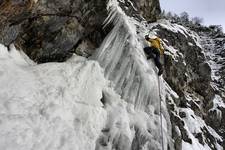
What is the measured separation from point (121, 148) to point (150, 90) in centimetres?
216

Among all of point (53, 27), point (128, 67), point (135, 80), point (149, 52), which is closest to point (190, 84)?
point (149, 52)

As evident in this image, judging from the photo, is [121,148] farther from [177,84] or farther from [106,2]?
[177,84]

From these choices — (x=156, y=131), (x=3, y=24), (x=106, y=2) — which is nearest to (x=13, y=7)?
(x=3, y=24)

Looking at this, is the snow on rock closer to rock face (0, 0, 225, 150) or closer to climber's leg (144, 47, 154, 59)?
rock face (0, 0, 225, 150)

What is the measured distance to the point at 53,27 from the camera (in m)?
10.2

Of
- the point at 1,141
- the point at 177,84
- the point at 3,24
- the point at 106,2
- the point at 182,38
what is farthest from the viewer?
the point at 182,38

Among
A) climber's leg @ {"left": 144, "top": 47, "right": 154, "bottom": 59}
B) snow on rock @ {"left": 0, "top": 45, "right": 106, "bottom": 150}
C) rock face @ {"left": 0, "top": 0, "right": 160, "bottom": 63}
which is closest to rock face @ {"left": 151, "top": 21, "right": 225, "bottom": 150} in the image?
climber's leg @ {"left": 144, "top": 47, "right": 154, "bottom": 59}

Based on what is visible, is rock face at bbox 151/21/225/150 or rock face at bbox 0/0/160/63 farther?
rock face at bbox 151/21/225/150

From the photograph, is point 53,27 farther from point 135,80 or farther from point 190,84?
point 190,84

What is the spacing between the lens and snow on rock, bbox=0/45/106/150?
6.36 m

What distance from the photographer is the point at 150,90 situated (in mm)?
9320

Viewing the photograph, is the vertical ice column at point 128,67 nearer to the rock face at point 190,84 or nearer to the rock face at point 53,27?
the rock face at point 53,27

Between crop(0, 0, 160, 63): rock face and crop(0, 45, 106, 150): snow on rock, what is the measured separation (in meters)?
0.68

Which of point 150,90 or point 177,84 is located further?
point 177,84
